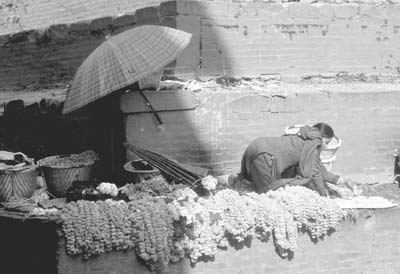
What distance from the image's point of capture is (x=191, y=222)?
4512mm

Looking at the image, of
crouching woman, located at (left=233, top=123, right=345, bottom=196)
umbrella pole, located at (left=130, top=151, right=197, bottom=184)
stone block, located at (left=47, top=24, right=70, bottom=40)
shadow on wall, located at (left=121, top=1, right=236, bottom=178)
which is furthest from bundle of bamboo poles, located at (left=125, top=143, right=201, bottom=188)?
stone block, located at (left=47, top=24, right=70, bottom=40)

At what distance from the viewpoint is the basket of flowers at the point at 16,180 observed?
573 cm

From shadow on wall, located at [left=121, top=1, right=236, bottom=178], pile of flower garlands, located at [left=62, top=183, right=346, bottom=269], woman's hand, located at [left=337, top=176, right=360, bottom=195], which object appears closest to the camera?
pile of flower garlands, located at [left=62, top=183, right=346, bottom=269]

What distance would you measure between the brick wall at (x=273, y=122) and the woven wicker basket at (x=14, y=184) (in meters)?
1.15

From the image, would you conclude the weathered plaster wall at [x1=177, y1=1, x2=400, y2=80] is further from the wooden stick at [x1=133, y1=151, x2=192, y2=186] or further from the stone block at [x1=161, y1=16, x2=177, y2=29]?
the wooden stick at [x1=133, y1=151, x2=192, y2=186]

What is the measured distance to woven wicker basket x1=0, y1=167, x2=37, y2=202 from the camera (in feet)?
18.8

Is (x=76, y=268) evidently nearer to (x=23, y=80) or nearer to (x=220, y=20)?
(x=220, y=20)

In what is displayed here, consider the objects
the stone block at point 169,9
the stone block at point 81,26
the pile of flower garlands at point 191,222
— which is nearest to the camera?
the pile of flower garlands at point 191,222

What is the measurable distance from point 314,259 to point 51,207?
7.98 ft

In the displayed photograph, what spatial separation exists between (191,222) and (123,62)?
5.63ft

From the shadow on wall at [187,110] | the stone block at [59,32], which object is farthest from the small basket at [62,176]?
the stone block at [59,32]

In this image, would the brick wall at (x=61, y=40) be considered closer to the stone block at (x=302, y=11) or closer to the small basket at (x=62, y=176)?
the stone block at (x=302, y=11)

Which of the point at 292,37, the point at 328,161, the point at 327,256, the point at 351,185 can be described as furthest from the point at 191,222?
the point at 292,37

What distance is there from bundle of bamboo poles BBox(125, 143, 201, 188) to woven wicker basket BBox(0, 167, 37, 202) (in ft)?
4.06
